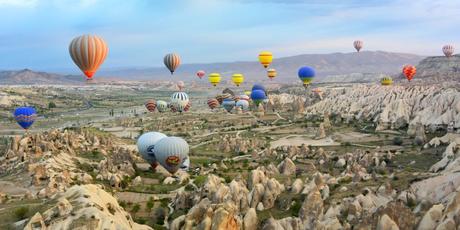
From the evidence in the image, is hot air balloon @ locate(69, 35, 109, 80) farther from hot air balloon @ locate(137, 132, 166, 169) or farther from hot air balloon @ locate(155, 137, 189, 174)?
hot air balloon @ locate(155, 137, 189, 174)

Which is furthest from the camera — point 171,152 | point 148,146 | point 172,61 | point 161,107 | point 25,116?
Result: point 161,107

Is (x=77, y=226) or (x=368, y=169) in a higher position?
(x=77, y=226)

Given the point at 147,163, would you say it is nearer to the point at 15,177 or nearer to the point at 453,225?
the point at 15,177

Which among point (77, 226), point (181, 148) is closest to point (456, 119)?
point (181, 148)

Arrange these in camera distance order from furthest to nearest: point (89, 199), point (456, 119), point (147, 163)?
point (456, 119), point (147, 163), point (89, 199)

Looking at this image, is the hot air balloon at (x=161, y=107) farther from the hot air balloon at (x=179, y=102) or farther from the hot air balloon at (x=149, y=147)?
the hot air balloon at (x=149, y=147)

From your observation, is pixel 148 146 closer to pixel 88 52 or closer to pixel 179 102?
pixel 88 52

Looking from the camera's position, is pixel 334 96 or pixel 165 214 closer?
pixel 165 214

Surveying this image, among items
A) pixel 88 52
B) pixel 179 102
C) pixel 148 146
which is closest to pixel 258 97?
pixel 179 102

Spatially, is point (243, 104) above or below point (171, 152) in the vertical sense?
below
